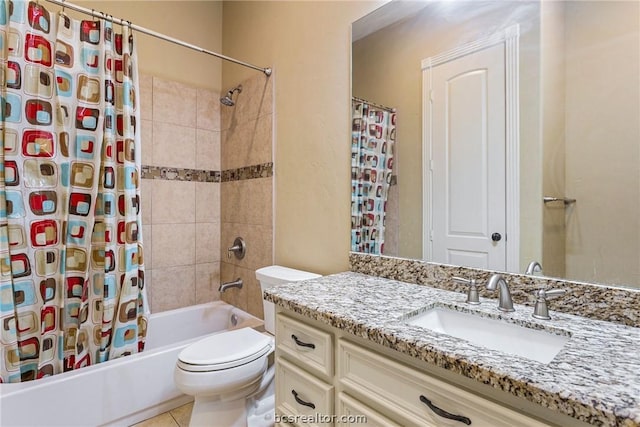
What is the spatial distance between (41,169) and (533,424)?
2.00 meters

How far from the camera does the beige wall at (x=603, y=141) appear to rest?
2.80ft

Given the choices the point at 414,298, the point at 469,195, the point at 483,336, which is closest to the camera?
the point at 483,336

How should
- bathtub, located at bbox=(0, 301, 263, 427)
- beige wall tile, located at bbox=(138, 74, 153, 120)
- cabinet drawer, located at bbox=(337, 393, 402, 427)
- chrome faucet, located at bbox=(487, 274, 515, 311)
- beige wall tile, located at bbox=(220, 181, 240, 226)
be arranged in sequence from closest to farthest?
cabinet drawer, located at bbox=(337, 393, 402, 427), chrome faucet, located at bbox=(487, 274, 515, 311), bathtub, located at bbox=(0, 301, 263, 427), beige wall tile, located at bbox=(138, 74, 153, 120), beige wall tile, located at bbox=(220, 181, 240, 226)

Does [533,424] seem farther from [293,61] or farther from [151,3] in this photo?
[151,3]

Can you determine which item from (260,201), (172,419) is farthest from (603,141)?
(172,419)

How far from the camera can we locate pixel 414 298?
107 cm

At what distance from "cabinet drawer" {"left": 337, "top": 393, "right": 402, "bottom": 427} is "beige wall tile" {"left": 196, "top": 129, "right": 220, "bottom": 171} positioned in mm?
2068

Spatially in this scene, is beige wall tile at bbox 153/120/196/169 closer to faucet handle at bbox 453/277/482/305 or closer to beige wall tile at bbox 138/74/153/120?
beige wall tile at bbox 138/74/153/120

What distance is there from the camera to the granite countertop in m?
0.51

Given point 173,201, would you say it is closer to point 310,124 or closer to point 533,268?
point 310,124

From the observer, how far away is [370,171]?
1512 millimetres

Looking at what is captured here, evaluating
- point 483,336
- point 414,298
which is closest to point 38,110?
point 414,298

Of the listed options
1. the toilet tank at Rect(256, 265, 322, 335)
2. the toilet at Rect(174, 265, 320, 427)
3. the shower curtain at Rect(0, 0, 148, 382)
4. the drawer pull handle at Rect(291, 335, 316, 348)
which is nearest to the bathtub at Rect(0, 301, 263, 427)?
the shower curtain at Rect(0, 0, 148, 382)

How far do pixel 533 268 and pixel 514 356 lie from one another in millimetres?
457
